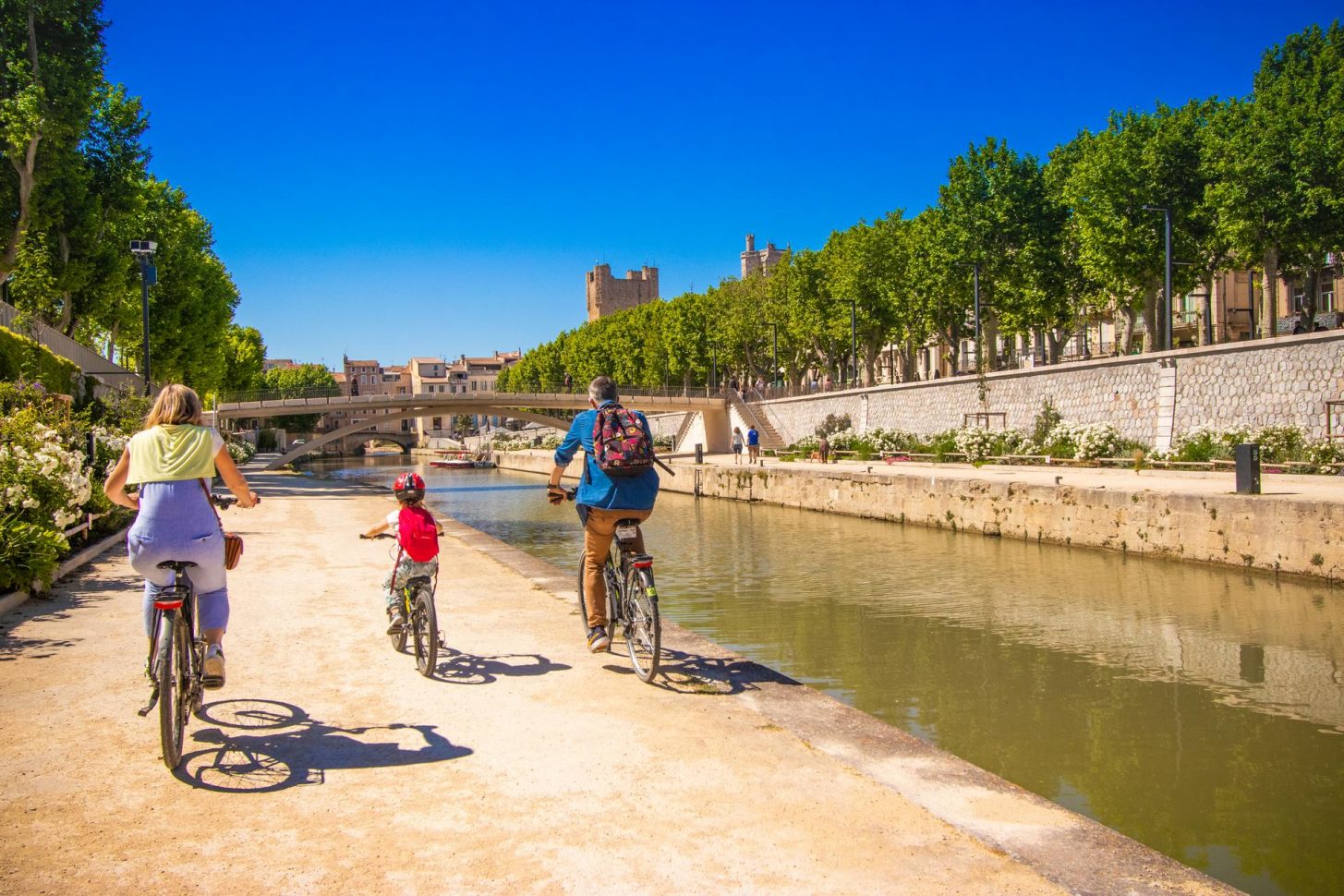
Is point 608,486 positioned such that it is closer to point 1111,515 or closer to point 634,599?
point 634,599

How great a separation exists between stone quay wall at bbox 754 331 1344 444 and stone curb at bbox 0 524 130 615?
23190 mm

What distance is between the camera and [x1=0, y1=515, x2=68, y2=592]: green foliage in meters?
8.23

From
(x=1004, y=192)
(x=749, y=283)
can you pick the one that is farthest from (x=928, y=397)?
(x=749, y=283)

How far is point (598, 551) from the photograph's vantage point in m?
6.37

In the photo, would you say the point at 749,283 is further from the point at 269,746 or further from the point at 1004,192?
the point at 269,746

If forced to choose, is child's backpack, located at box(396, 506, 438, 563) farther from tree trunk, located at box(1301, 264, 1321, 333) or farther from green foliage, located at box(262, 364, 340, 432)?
green foliage, located at box(262, 364, 340, 432)

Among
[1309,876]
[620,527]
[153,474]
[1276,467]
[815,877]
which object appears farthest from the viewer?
[1276,467]

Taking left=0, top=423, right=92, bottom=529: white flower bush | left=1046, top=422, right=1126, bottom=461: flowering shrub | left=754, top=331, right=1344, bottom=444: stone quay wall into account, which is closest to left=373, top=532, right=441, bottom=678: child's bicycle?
left=0, top=423, right=92, bottom=529: white flower bush

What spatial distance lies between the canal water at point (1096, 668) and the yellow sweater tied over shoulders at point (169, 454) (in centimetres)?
522

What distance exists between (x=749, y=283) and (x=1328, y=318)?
37588 millimetres

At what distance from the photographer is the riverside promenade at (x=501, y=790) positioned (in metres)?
3.37

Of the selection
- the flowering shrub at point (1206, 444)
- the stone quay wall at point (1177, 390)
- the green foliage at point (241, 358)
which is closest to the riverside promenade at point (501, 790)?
the flowering shrub at point (1206, 444)

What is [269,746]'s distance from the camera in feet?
15.3

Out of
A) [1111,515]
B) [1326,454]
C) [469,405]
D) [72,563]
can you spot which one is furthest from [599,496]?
[469,405]
